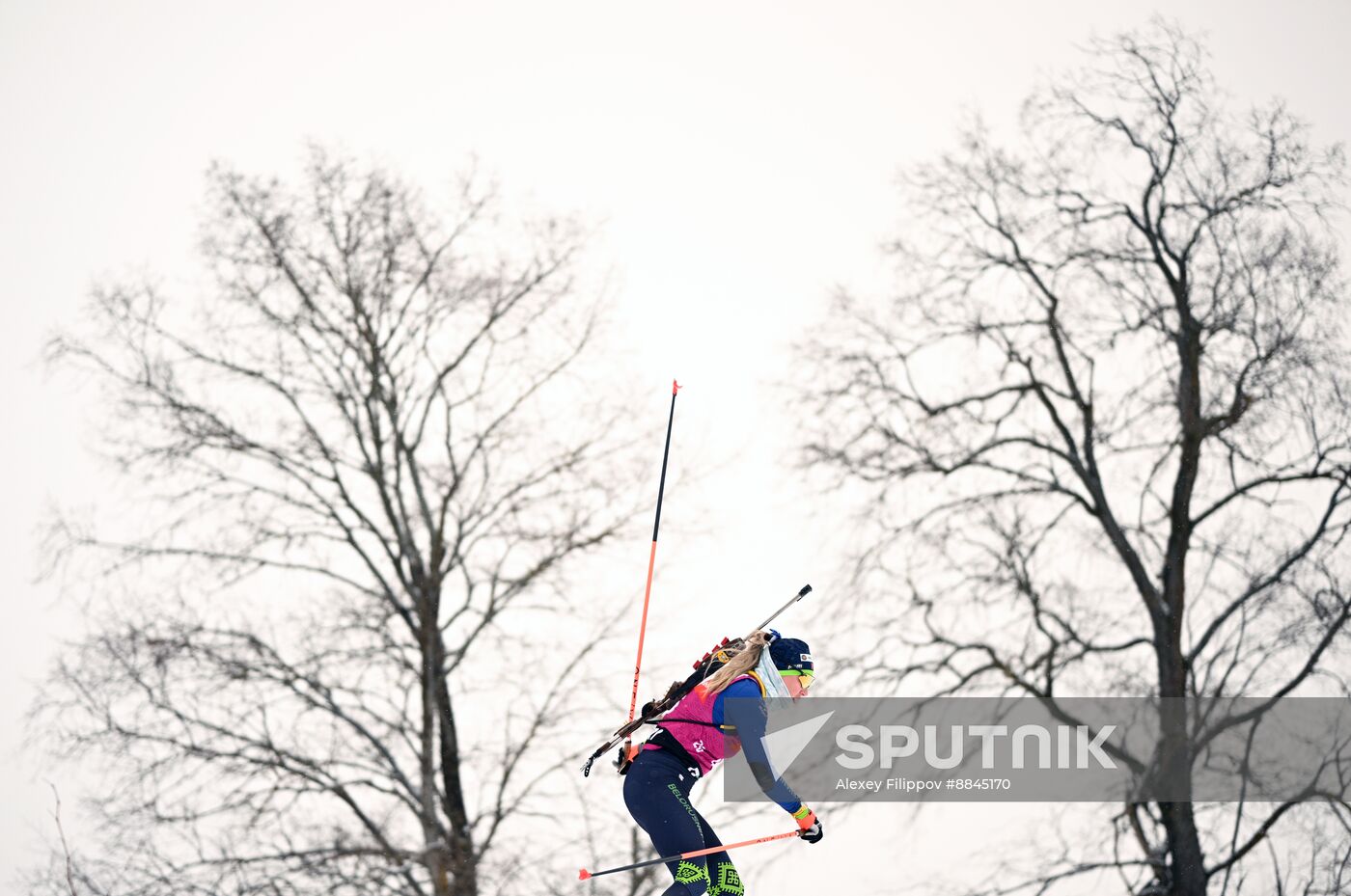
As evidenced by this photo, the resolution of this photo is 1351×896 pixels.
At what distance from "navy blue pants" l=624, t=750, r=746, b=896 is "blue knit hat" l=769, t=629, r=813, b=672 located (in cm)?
62

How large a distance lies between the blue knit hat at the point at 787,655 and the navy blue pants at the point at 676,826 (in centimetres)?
62

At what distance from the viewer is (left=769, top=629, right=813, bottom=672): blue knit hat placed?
5.80 m

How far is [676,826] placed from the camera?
19.0ft

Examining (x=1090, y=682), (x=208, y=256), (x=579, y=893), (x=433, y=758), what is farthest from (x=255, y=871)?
(x=1090, y=682)

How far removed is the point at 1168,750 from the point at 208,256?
10703mm

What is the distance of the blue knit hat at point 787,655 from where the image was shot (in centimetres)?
580

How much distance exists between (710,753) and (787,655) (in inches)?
21.6
